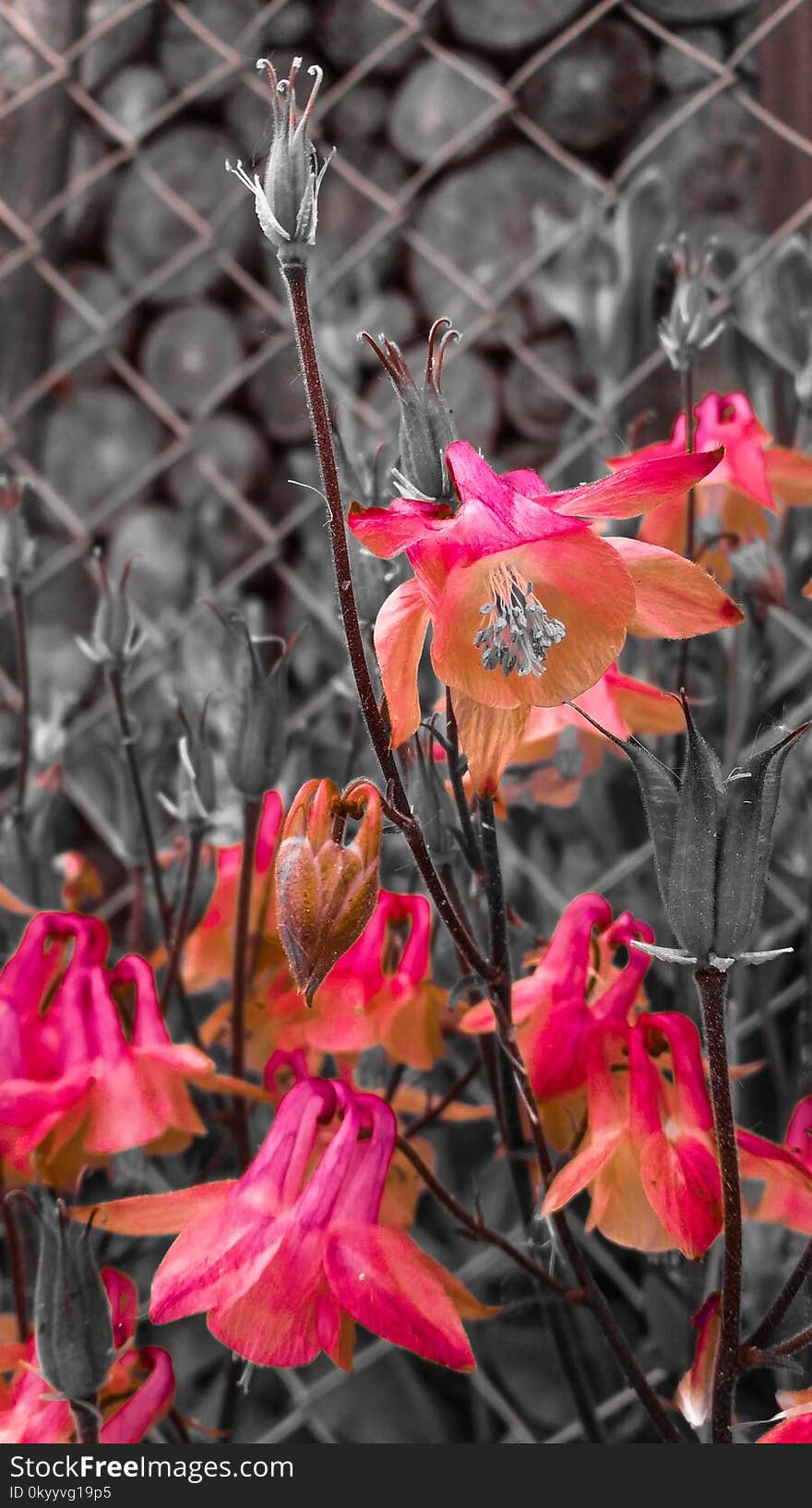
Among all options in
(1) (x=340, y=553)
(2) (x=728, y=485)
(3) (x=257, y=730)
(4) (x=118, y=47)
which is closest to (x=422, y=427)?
(1) (x=340, y=553)

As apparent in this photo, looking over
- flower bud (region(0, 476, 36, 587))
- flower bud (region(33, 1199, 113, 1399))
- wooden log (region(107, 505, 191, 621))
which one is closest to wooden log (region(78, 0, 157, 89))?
wooden log (region(107, 505, 191, 621))

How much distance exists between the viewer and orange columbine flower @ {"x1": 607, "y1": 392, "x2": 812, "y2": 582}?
0.48m

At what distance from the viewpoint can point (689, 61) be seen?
1.05 metres

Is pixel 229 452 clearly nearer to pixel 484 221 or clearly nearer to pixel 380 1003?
pixel 484 221

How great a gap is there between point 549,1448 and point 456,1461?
0.07 ft

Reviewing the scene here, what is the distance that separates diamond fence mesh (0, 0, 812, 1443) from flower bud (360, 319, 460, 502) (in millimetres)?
590

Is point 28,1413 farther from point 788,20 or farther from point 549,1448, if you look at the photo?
point 788,20

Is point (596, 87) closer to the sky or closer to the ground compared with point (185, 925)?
closer to the sky

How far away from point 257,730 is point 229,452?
757mm

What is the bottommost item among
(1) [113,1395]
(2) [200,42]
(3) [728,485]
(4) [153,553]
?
(1) [113,1395]

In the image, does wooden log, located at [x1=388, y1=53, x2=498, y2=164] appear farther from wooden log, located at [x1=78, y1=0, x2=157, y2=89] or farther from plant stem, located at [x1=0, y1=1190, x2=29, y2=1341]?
plant stem, located at [x1=0, y1=1190, x2=29, y2=1341]

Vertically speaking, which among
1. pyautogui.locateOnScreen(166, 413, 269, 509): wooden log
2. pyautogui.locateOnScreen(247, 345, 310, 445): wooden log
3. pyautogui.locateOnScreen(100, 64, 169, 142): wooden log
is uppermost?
pyautogui.locateOnScreen(100, 64, 169, 142): wooden log

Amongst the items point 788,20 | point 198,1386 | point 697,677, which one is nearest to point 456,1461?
point 198,1386

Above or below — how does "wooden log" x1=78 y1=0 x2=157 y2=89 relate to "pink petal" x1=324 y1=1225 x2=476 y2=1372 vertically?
above
